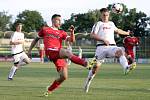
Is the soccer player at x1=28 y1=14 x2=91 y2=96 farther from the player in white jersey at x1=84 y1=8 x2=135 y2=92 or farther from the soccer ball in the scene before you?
the soccer ball

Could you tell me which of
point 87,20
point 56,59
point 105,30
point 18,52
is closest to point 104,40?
point 105,30

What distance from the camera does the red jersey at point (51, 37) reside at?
13.9m

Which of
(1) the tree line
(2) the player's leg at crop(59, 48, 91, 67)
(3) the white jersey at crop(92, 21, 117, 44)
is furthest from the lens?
(1) the tree line

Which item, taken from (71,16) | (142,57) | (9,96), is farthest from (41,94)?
(71,16)

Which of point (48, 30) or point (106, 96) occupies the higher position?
point (48, 30)

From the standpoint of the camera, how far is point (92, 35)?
598 inches

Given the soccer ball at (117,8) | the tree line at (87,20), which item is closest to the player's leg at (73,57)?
the soccer ball at (117,8)

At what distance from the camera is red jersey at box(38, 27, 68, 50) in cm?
1386

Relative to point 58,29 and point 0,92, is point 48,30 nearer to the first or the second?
point 58,29

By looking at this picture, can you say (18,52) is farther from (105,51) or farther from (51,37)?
(51,37)

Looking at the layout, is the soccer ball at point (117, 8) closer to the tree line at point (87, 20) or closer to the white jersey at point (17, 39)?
the white jersey at point (17, 39)

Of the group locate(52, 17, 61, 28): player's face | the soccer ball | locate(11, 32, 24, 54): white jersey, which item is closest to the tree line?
locate(11, 32, 24, 54): white jersey

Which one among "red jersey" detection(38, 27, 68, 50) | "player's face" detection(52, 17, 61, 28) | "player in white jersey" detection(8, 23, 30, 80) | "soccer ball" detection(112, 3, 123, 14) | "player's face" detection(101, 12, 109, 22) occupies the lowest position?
"player in white jersey" detection(8, 23, 30, 80)

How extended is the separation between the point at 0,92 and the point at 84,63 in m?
3.08
